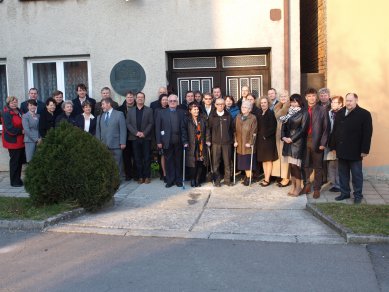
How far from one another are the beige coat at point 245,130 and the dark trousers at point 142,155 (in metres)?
1.85

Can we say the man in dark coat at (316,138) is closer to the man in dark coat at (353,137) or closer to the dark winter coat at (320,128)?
the dark winter coat at (320,128)

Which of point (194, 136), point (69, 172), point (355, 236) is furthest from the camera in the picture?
point (194, 136)

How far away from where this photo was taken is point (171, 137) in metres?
9.12

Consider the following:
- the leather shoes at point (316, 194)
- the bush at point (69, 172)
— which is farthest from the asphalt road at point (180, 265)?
the leather shoes at point (316, 194)

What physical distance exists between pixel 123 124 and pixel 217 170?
2.10 metres

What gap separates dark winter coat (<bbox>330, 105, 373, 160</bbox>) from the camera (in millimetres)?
7527

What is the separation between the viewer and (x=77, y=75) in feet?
35.8

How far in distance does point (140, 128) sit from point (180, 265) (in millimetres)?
4629

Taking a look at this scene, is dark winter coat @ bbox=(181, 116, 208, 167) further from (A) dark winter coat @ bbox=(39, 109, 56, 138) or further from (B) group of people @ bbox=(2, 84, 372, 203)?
(A) dark winter coat @ bbox=(39, 109, 56, 138)

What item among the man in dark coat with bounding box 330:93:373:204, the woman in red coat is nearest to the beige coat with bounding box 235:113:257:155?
the man in dark coat with bounding box 330:93:373:204

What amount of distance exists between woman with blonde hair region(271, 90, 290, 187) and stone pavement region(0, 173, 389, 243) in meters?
0.27

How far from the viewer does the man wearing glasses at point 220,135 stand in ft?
29.4

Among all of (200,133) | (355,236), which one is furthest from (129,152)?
(355,236)

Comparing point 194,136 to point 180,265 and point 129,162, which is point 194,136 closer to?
point 129,162
